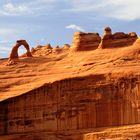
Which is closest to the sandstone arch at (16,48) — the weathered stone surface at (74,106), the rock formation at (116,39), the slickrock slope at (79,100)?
the slickrock slope at (79,100)

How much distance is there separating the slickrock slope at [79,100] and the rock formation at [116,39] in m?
0.85

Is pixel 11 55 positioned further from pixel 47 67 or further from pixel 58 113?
pixel 58 113

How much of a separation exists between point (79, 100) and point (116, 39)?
29.8 feet

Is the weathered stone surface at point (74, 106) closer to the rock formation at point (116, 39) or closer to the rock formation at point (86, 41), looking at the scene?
the rock formation at point (116, 39)

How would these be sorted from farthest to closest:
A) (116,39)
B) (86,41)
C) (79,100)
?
(86,41)
(116,39)
(79,100)

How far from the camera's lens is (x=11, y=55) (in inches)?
2778

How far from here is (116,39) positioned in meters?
64.5

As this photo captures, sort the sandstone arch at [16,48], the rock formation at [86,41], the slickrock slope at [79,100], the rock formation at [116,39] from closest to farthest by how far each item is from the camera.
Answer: the slickrock slope at [79,100]
the rock formation at [116,39]
the rock formation at [86,41]
the sandstone arch at [16,48]

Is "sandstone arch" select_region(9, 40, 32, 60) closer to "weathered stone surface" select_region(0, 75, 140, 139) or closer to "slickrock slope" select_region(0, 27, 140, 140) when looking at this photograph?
"slickrock slope" select_region(0, 27, 140, 140)

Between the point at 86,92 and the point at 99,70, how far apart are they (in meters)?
2.65

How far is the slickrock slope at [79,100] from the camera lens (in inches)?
2229

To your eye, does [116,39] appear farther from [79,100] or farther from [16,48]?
[16,48]

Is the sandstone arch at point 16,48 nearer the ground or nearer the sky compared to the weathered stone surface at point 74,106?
nearer the sky

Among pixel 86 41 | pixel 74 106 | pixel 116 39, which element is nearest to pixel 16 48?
pixel 86 41
